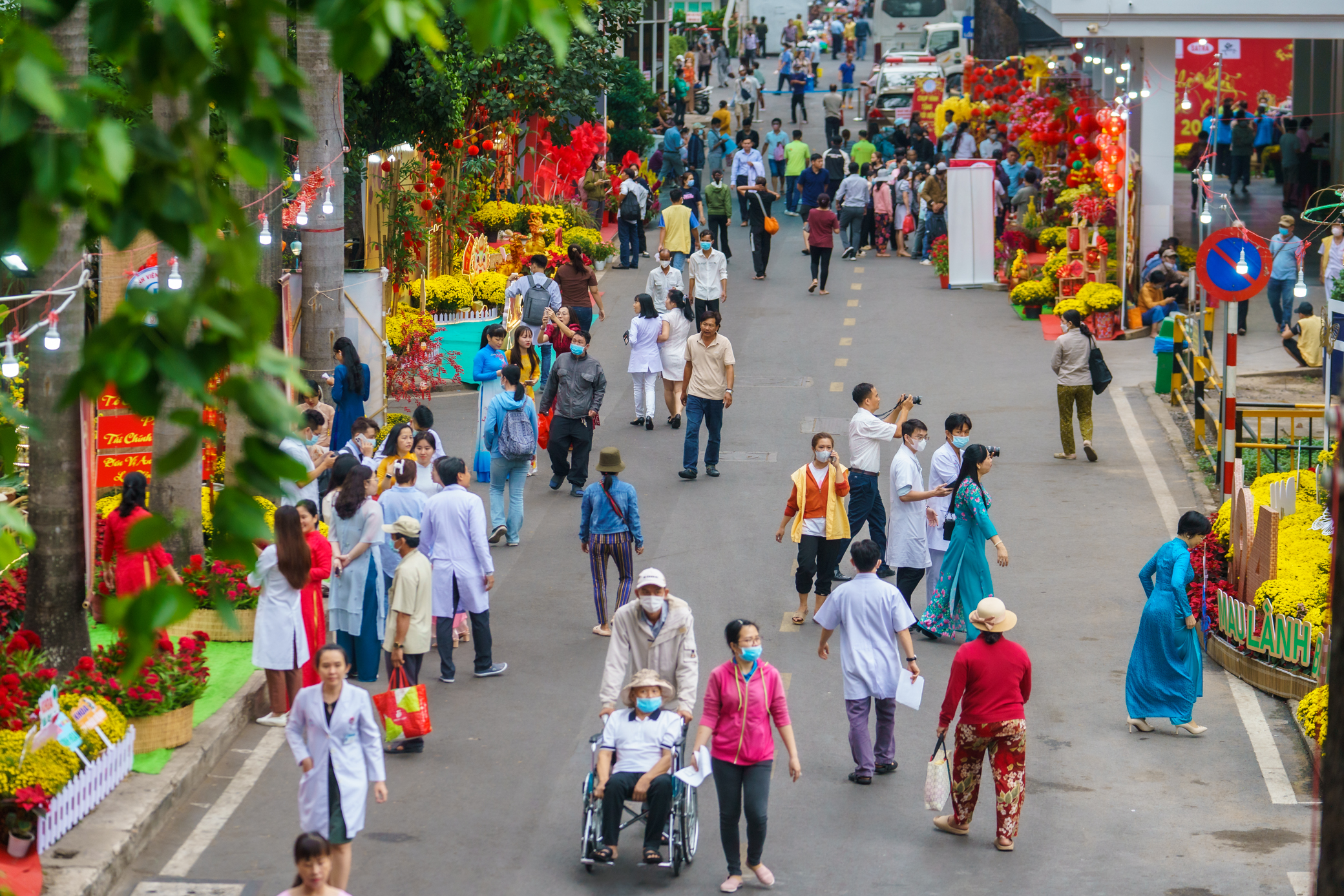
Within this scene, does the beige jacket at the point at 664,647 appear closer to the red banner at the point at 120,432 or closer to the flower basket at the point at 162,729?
the flower basket at the point at 162,729

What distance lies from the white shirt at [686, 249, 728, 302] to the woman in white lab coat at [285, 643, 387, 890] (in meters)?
12.7

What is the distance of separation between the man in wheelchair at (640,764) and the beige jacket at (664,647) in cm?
61

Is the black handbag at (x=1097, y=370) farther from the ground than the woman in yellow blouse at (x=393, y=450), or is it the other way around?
the black handbag at (x=1097, y=370)

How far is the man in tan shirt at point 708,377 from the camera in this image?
50.8 ft

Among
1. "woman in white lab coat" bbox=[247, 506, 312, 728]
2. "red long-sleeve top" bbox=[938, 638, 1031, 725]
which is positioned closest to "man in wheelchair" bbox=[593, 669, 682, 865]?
"red long-sleeve top" bbox=[938, 638, 1031, 725]

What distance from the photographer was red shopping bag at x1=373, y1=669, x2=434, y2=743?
941 centimetres

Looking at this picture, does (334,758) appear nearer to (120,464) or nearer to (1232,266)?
(120,464)

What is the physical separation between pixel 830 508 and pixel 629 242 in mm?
15513

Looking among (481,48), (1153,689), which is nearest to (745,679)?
(1153,689)

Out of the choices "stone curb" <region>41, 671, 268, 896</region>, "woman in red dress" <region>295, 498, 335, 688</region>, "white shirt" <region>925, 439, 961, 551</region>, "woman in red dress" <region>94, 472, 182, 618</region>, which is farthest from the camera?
"white shirt" <region>925, 439, 961, 551</region>

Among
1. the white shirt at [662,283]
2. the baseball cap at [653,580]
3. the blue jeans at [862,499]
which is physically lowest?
the blue jeans at [862,499]

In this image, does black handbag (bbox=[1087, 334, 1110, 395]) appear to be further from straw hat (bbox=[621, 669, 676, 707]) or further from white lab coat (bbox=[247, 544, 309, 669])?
white lab coat (bbox=[247, 544, 309, 669])

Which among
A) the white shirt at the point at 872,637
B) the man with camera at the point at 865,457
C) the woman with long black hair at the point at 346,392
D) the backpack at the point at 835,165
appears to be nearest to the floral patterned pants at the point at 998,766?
the white shirt at the point at 872,637

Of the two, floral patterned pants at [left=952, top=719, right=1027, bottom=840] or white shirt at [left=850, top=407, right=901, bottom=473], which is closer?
floral patterned pants at [left=952, top=719, right=1027, bottom=840]
